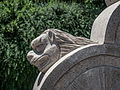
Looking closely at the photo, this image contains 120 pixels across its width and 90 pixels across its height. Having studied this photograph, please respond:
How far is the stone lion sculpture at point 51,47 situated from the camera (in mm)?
2430

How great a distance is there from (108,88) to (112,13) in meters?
0.66

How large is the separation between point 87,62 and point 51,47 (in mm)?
334

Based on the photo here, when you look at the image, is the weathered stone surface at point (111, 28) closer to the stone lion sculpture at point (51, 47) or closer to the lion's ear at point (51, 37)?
Answer: the stone lion sculpture at point (51, 47)

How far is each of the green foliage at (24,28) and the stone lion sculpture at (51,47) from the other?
2.04 m

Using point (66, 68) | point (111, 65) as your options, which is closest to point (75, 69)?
point (66, 68)

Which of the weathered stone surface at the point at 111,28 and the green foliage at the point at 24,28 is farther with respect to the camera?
the green foliage at the point at 24,28

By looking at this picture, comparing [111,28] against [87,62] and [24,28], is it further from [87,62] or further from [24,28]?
[24,28]

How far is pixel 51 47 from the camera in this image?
2432 mm

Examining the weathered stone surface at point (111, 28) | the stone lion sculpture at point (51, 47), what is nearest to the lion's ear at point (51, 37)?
the stone lion sculpture at point (51, 47)

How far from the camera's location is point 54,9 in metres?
4.98

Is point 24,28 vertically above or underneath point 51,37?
underneath

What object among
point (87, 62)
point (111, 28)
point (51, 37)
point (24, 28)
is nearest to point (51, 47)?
point (51, 37)

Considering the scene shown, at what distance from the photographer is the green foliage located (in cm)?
456

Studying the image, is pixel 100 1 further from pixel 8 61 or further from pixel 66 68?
pixel 66 68
